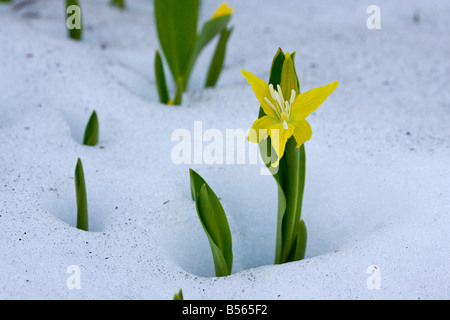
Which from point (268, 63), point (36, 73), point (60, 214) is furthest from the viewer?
point (268, 63)

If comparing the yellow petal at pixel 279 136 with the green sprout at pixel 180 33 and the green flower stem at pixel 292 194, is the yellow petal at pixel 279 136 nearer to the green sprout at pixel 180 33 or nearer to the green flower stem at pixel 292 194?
the green flower stem at pixel 292 194

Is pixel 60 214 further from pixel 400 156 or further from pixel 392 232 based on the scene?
pixel 400 156

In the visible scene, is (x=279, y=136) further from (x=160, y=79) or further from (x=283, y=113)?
(x=160, y=79)

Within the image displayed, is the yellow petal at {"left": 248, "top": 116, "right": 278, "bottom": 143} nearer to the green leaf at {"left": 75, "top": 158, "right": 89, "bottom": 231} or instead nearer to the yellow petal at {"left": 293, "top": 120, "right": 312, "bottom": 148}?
the yellow petal at {"left": 293, "top": 120, "right": 312, "bottom": 148}

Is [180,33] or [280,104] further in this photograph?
[180,33]

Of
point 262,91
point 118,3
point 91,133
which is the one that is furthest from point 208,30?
point 118,3
